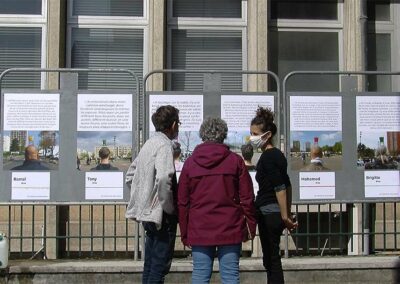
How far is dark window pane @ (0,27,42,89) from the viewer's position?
10180 millimetres

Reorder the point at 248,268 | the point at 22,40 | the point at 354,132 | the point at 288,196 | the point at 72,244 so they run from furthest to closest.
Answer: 1. the point at 22,40
2. the point at 72,244
3. the point at 354,132
4. the point at 248,268
5. the point at 288,196

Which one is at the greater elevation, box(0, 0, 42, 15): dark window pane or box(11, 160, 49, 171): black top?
box(0, 0, 42, 15): dark window pane

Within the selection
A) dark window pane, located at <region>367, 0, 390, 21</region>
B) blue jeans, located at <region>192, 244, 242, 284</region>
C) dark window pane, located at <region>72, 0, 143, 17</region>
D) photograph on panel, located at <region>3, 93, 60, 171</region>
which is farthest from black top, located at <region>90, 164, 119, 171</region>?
dark window pane, located at <region>367, 0, 390, 21</region>

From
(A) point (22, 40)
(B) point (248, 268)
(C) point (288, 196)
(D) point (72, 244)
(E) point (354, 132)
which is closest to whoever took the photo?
(C) point (288, 196)

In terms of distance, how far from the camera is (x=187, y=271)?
24.3 ft

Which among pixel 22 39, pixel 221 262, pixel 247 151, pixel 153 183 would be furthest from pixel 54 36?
pixel 221 262

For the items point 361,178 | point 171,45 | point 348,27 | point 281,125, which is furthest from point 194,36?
point 361,178

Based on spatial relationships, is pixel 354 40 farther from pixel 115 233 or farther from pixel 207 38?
pixel 115 233

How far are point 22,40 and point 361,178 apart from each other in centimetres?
547

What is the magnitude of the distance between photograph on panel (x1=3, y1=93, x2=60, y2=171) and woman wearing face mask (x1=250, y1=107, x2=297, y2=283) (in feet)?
9.16

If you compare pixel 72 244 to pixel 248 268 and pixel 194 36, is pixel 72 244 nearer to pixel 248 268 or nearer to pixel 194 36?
pixel 248 268

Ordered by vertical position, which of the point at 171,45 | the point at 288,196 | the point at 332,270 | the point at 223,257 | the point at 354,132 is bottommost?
the point at 332,270

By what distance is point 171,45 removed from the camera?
10492mm

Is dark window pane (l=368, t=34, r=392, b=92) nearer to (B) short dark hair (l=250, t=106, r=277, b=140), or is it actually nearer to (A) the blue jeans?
(B) short dark hair (l=250, t=106, r=277, b=140)
